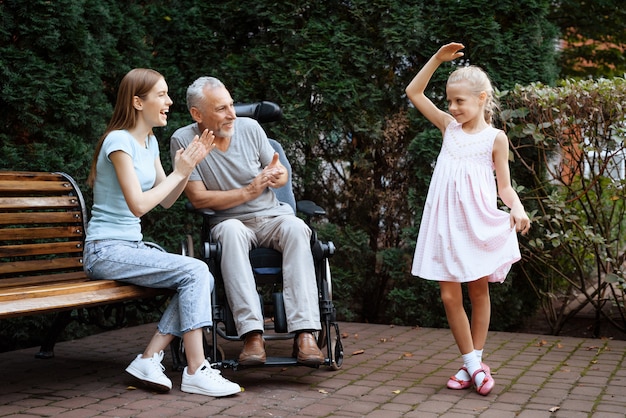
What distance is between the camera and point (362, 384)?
429cm

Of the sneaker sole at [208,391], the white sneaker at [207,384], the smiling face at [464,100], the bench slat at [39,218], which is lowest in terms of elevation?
the sneaker sole at [208,391]

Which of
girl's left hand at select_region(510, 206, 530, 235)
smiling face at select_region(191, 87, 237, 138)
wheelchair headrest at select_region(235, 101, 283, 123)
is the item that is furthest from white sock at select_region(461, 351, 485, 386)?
wheelchair headrest at select_region(235, 101, 283, 123)

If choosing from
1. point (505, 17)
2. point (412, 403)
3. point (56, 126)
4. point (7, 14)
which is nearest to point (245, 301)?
point (412, 403)

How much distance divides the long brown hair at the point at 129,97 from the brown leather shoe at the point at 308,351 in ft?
4.47

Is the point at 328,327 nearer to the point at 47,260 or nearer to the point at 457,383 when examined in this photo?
the point at 457,383

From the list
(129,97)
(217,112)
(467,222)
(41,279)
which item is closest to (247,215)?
(217,112)

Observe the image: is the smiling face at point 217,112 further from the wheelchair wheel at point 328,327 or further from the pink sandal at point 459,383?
the pink sandal at point 459,383

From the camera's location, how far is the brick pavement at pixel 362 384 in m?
3.79

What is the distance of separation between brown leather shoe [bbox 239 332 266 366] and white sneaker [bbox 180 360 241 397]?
0.14m

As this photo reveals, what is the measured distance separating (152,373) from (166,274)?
49 centimetres

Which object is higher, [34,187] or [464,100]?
[464,100]

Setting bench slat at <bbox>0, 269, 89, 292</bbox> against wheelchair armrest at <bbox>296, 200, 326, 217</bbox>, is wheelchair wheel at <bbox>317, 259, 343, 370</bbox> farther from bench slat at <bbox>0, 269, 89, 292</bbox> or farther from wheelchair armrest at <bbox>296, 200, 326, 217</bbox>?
bench slat at <bbox>0, 269, 89, 292</bbox>

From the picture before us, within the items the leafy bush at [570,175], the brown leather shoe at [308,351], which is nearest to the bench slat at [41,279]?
the brown leather shoe at [308,351]

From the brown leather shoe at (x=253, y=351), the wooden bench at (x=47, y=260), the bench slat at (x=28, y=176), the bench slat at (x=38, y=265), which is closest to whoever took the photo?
the wooden bench at (x=47, y=260)
